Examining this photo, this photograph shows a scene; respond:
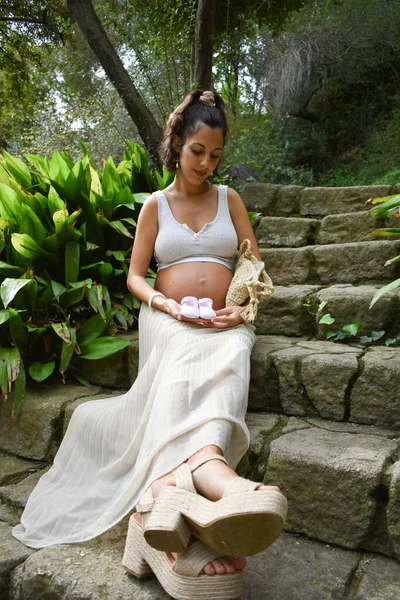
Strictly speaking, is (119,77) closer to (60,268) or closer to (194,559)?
(60,268)

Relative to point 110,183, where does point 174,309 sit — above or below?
below

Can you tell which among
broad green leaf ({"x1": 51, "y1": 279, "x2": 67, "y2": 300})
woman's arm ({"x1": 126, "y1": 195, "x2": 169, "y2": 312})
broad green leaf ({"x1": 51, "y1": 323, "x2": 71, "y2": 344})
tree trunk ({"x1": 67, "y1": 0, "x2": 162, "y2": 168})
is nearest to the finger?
woman's arm ({"x1": 126, "y1": 195, "x2": 169, "y2": 312})

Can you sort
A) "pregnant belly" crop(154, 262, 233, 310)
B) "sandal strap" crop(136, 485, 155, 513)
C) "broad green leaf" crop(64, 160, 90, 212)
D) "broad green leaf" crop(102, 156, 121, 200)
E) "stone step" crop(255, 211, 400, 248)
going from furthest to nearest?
"stone step" crop(255, 211, 400, 248)
"broad green leaf" crop(102, 156, 121, 200)
"broad green leaf" crop(64, 160, 90, 212)
"pregnant belly" crop(154, 262, 233, 310)
"sandal strap" crop(136, 485, 155, 513)

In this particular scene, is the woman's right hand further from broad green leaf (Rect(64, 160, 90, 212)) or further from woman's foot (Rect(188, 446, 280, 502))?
broad green leaf (Rect(64, 160, 90, 212))

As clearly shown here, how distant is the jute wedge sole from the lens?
109 cm

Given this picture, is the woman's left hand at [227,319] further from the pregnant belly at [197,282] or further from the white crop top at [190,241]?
the white crop top at [190,241]

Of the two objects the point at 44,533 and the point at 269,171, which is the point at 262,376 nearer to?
the point at 44,533

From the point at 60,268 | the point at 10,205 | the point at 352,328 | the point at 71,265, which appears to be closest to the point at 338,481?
the point at 352,328

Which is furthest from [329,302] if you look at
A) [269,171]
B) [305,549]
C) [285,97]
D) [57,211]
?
[285,97]

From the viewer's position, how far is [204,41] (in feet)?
13.4

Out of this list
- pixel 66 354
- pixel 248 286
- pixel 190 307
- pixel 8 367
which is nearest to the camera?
pixel 190 307

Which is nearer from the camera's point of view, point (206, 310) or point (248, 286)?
point (206, 310)

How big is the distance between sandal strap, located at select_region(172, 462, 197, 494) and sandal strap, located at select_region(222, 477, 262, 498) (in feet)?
0.37

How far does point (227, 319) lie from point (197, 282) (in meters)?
0.25
